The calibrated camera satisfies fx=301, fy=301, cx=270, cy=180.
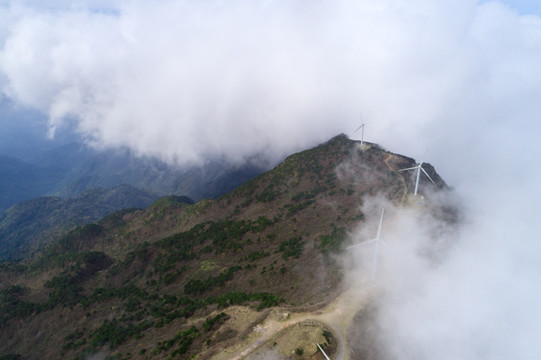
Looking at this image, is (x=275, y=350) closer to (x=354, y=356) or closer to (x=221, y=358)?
(x=221, y=358)

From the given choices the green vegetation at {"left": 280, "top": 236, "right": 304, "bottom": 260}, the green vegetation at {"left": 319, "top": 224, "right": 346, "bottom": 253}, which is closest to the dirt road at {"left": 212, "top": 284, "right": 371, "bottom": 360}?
the green vegetation at {"left": 319, "top": 224, "right": 346, "bottom": 253}

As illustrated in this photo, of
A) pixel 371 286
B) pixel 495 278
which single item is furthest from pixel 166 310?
pixel 495 278

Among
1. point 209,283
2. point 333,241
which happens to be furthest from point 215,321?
point 333,241

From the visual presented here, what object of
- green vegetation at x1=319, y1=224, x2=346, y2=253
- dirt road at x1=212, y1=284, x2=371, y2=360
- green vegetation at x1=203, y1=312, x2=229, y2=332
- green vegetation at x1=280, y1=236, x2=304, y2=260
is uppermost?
green vegetation at x1=280, y1=236, x2=304, y2=260

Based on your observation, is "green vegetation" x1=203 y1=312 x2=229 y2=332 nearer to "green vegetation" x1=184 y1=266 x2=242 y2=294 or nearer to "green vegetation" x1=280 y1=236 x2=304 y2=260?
"green vegetation" x1=184 y1=266 x2=242 y2=294

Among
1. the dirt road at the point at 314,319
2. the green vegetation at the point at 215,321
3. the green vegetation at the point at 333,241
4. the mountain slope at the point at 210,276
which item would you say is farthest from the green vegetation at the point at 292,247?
the green vegetation at the point at 215,321

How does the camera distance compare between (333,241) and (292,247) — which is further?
(292,247)

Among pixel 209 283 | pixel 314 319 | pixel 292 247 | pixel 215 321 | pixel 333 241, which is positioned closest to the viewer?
pixel 314 319

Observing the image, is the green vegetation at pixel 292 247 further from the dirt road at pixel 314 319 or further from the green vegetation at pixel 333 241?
the dirt road at pixel 314 319

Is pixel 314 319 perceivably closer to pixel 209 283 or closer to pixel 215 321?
pixel 215 321
